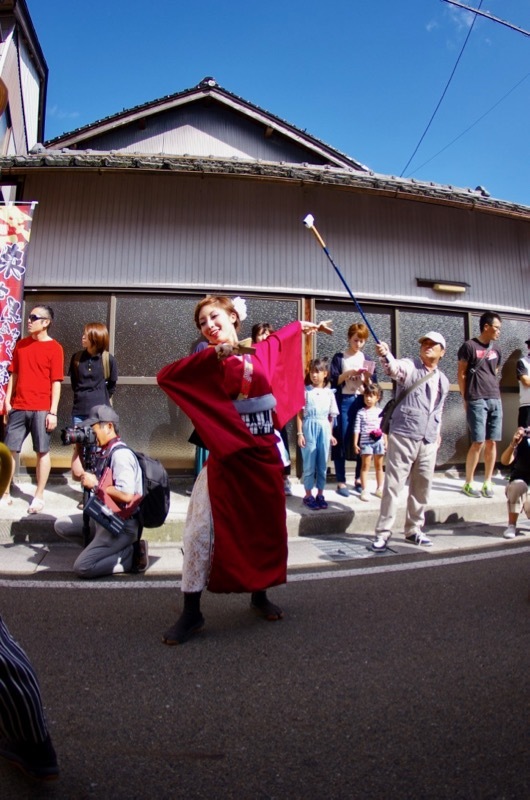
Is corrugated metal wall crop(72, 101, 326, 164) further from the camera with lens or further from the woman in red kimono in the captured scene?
the woman in red kimono

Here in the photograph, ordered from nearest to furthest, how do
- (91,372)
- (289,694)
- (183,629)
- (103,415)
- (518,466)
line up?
(289,694)
(183,629)
(103,415)
(518,466)
(91,372)

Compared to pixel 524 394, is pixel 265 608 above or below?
below

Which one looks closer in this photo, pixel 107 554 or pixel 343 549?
pixel 107 554

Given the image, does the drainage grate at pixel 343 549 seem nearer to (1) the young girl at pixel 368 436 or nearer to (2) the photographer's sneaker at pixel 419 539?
(2) the photographer's sneaker at pixel 419 539

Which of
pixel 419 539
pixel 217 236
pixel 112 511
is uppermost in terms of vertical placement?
pixel 217 236

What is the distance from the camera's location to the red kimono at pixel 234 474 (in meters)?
3.21

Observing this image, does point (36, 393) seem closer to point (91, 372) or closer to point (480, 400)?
point (91, 372)

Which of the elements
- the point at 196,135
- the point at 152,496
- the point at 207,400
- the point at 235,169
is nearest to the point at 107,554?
the point at 152,496

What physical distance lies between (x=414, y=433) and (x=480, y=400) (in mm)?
2249

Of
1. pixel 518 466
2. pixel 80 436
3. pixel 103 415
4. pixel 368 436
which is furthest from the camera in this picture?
pixel 368 436

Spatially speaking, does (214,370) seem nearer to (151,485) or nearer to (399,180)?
(151,485)

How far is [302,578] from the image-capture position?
4.34 meters

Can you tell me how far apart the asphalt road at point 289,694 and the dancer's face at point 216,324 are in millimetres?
1648

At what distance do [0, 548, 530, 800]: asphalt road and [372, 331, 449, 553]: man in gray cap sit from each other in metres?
1.23
